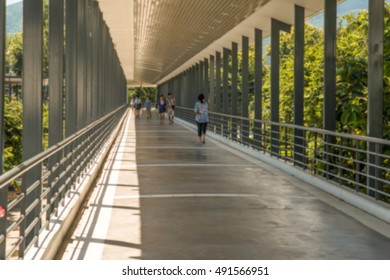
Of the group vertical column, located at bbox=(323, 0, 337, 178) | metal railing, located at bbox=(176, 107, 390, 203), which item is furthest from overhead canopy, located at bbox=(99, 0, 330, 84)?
vertical column, located at bbox=(323, 0, 337, 178)

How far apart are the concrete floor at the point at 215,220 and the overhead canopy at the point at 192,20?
5.89 metres

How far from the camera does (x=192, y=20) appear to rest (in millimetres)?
24953

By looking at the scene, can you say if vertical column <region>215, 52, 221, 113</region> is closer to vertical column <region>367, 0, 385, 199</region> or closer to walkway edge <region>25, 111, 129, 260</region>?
walkway edge <region>25, 111, 129, 260</region>

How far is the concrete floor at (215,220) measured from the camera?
25.1ft

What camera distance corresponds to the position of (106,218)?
32.0 feet

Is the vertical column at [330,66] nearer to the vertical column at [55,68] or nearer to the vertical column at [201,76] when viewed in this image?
the vertical column at [55,68]

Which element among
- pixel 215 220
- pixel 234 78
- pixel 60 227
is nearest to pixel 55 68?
pixel 215 220

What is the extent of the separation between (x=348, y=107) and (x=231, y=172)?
354cm

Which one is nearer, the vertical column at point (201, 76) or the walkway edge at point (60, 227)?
the walkway edge at point (60, 227)

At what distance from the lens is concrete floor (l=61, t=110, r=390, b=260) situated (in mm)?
7664

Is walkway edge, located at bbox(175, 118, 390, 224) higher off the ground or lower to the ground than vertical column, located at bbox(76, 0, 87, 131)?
lower

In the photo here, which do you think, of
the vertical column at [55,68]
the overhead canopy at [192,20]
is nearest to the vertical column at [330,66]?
the overhead canopy at [192,20]

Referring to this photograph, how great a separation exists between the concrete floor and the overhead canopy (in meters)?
5.89

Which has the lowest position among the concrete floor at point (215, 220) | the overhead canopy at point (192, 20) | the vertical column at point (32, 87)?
the concrete floor at point (215, 220)
